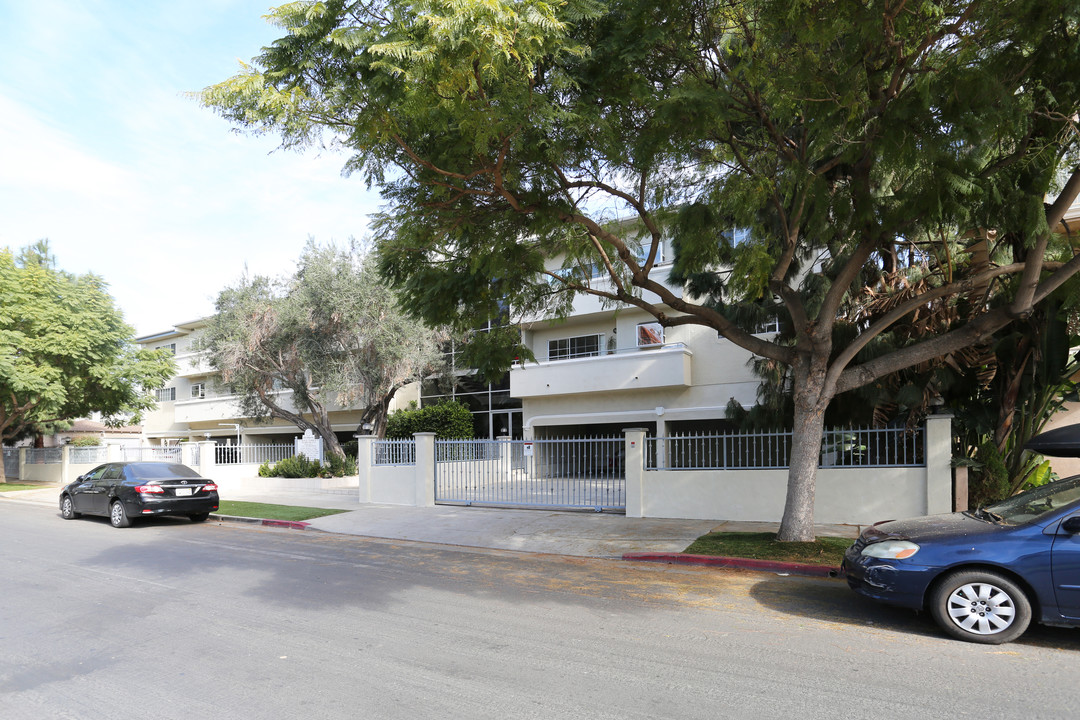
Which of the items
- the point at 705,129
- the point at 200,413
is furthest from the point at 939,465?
the point at 200,413

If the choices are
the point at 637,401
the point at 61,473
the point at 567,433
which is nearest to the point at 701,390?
the point at 637,401

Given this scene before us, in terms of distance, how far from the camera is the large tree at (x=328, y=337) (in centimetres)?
2239

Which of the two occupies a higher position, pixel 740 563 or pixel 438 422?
pixel 438 422

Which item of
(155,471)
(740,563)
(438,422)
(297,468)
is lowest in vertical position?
(297,468)

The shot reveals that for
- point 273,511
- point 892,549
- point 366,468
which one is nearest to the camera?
point 892,549

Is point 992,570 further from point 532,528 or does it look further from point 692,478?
point 532,528

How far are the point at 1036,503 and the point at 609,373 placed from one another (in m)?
16.9

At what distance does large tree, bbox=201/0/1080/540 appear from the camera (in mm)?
7039

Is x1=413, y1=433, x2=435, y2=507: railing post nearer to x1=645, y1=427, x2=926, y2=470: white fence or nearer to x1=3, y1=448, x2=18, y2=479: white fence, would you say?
x1=645, y1=427, x2=926, y2=470: white fence

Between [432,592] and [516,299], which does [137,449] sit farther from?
[432,592]

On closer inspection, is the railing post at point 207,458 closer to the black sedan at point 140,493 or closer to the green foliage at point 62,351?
the green foliage at point 62,351

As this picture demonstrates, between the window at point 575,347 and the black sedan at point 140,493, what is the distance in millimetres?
13927

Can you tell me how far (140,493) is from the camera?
543 inches

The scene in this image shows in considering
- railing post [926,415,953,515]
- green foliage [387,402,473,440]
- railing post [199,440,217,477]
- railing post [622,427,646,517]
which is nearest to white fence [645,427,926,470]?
railing post [926,415,953,515]
